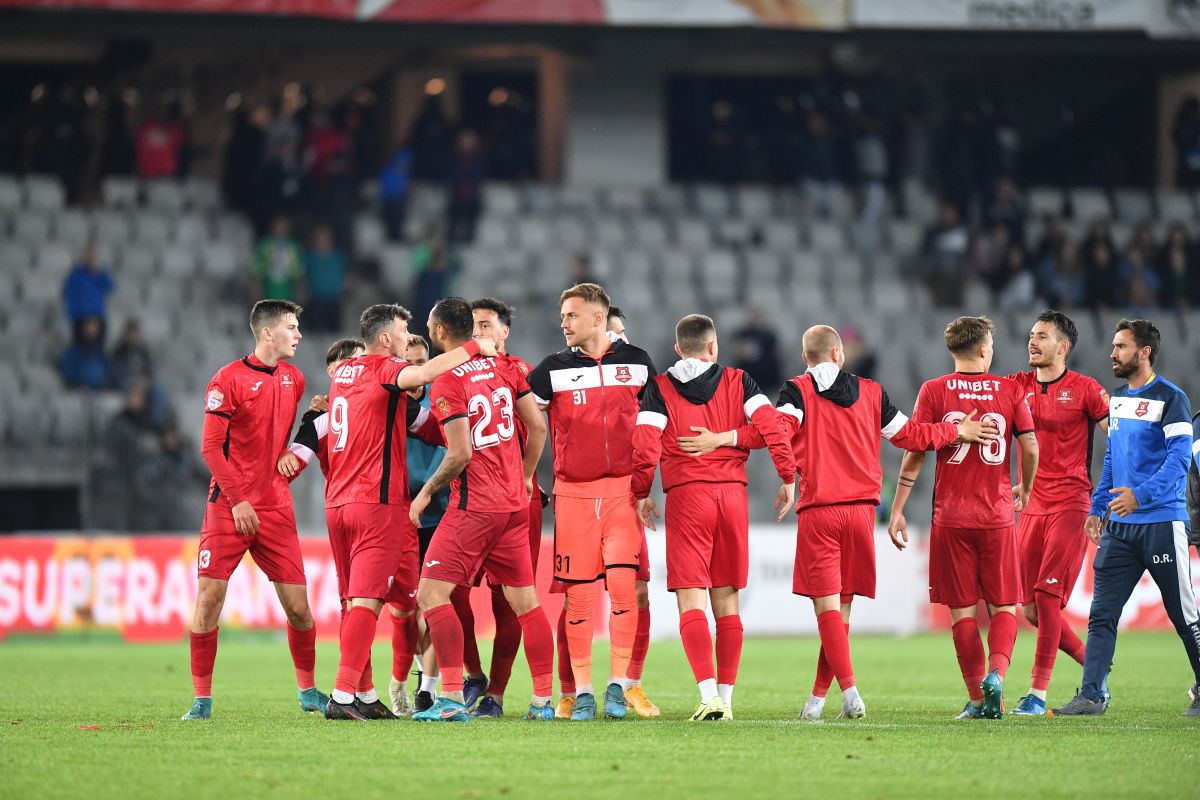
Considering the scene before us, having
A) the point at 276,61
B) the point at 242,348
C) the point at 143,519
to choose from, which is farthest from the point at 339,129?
the point at 143,519

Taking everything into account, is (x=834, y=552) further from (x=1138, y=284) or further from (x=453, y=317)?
(x=1138, y=284)

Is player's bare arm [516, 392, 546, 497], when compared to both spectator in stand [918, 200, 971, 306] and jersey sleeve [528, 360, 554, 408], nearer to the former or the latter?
jersey sleeve [528, 360, 554, 408]

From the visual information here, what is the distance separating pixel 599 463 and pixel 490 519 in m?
0.73

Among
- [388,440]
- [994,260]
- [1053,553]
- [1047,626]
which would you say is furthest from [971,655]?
[994,260]

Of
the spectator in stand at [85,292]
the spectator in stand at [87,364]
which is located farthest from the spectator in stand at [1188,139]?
the spectator in stand at [87,364]

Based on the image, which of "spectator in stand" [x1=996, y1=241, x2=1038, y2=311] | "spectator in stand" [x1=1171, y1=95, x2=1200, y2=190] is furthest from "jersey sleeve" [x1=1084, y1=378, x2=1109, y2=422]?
"spectator in stand" [x1=1171, y1=95, x2=1200, y2=190]

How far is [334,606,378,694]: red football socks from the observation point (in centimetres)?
910

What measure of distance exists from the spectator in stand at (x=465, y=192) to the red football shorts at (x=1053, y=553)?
52.0 feet

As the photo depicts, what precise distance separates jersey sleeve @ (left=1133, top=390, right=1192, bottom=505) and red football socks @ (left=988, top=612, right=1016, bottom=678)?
113 centimetres

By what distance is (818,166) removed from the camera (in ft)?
88.8

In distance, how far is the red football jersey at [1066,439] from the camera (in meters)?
10.2

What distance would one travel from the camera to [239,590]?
57.4 feet

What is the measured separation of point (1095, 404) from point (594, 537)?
3.45 metres

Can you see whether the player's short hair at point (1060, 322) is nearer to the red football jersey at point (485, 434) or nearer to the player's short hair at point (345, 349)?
the red football jersey at point (485, 434)
